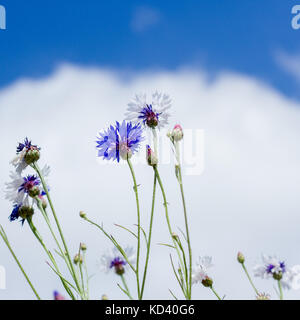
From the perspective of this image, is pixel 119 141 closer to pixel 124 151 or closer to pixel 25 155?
pixel 124 151

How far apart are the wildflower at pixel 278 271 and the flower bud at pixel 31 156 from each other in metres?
0.38

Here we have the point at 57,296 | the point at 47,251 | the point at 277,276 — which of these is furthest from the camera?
the point at 277,276

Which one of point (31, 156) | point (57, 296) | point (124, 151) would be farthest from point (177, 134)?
point (57, 296)

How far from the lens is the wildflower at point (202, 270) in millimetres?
798

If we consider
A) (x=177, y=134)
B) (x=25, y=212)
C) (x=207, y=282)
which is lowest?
(x=207, y=282)

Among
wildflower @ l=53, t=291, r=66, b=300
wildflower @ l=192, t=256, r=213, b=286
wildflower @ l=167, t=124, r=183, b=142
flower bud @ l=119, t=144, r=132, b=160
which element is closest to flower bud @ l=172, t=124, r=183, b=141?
wildflower @ l=167, t=124, r=183, b=142

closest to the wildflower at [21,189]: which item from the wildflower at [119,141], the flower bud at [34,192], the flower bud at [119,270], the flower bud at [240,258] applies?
the flower bud at [34,192]

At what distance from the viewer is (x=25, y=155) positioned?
707mm

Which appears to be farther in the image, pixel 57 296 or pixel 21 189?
pixel 21 189

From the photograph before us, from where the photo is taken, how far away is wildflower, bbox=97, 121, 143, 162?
0.68m

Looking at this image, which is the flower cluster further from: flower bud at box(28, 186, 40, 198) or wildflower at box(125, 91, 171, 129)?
wildflower at box(125, 91, 171, 129)

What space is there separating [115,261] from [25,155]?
Result: 0.80 feet

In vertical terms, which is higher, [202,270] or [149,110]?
[149,110]
